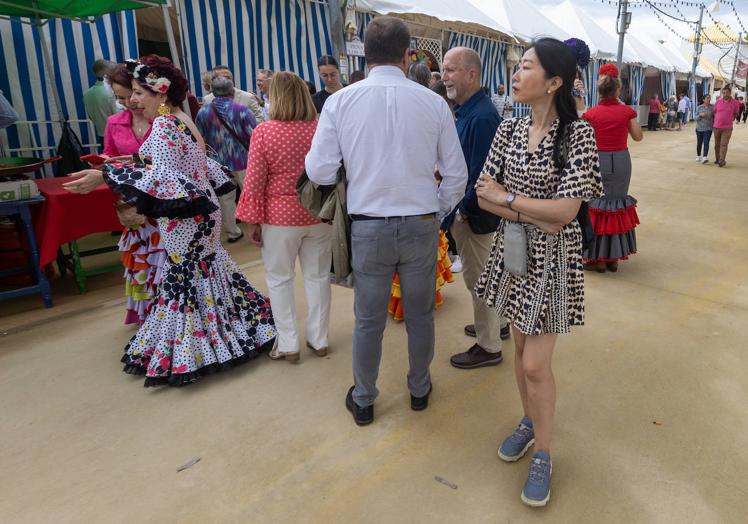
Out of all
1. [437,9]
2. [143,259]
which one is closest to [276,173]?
[143,259]

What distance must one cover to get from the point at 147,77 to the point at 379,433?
7.21 ft

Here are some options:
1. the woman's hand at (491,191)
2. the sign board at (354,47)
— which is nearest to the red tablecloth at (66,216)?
the woman's hand at (491,191)

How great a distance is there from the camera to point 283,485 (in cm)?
217

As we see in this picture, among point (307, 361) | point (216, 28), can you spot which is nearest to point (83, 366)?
point (307, 361)

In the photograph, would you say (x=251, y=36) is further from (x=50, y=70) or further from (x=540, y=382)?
(x=540, y=382)

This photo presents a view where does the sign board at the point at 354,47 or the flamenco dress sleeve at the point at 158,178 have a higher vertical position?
the sign board at the point at 354,47

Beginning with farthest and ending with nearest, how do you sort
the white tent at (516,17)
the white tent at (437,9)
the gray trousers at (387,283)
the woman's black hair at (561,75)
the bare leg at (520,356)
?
the white tent at (516,17) < the white tent at (437,9) < the gray trousers at (387,283) < the bare leg at (520,356) < the woman's black hair at (561,75)

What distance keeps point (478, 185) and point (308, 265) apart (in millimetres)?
1355

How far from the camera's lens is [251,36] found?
7168 millimetres

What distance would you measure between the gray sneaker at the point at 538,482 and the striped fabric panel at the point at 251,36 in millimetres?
6223

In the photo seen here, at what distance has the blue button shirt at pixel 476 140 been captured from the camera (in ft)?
8.80

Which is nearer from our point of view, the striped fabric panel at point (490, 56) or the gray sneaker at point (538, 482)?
the gray sneaker at point (538, 482)

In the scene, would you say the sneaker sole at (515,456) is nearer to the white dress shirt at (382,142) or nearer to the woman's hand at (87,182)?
the white dress shirt at (382,142)

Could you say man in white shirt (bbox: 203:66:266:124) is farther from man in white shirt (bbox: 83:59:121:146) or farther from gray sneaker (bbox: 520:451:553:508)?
gray sneaker (bbox: 520:451:553:508)
